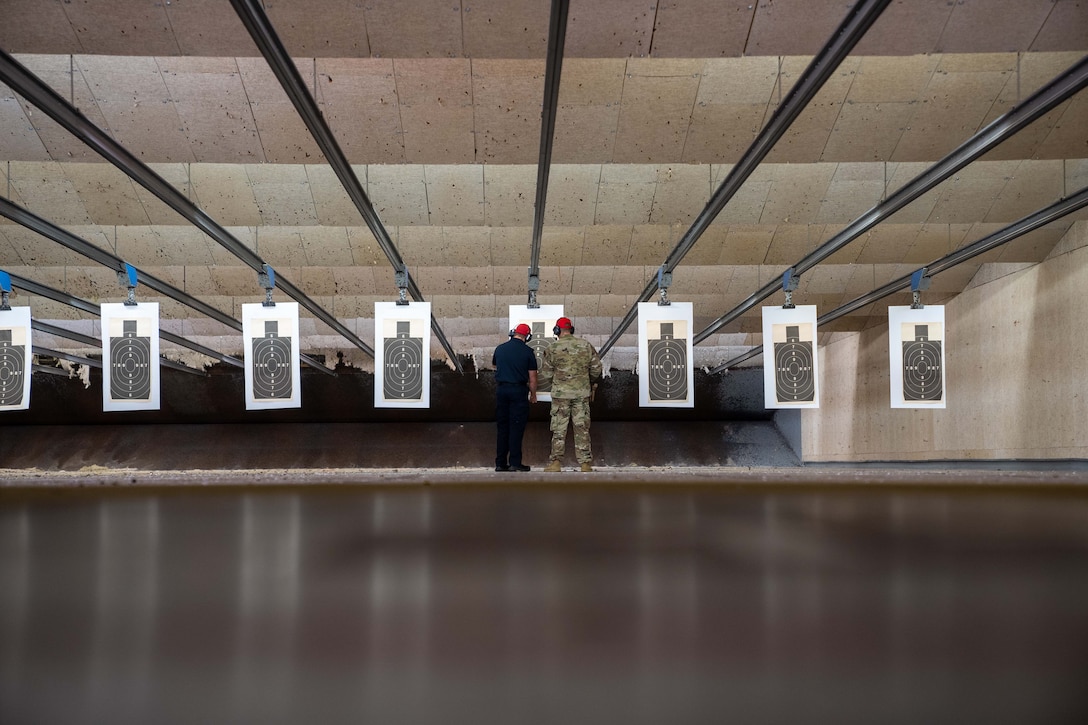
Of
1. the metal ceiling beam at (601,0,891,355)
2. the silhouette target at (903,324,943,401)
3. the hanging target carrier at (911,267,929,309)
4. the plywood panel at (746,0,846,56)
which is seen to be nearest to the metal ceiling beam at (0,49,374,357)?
the plywood panel at (746,0,846,56)

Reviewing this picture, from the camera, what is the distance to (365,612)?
4.65 ft

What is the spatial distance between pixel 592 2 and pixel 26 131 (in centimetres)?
474

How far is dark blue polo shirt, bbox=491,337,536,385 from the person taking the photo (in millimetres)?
6953

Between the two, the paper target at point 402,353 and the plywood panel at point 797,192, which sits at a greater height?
the plywood panel at point 797,192

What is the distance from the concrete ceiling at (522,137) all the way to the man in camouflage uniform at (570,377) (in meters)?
1.46

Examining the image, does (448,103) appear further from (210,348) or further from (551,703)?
(210,348)

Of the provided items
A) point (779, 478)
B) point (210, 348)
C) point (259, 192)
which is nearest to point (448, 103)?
point (259, 192)

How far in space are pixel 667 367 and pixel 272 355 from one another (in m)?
5.21

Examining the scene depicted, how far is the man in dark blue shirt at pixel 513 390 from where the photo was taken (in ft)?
22.8

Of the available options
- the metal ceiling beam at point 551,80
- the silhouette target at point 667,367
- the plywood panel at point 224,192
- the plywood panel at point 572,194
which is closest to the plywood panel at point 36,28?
the plywood panel at point 224,192

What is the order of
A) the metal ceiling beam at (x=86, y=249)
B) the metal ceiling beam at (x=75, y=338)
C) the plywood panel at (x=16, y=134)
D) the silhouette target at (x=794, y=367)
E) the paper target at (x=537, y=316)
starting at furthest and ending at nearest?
the metal ceiling beam at (x=75, y=338) → the silhouette target at (x=794, y=367) → the paper target at (x=537, y=316) → the metal ceiling beam at (x=86, y=249) → the plywood panel at (x=16, y=134)

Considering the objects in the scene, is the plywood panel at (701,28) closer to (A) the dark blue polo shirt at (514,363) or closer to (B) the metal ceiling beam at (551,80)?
(B) the metal ceiling beam at (551,80)

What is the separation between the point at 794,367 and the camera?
9953 millimetres

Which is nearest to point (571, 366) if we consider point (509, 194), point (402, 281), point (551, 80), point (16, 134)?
point (509, 194)
